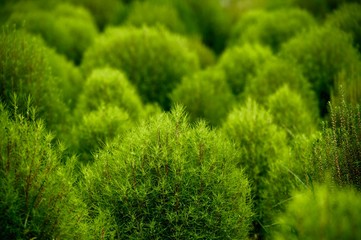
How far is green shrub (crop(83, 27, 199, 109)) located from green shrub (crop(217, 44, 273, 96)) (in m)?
2.42

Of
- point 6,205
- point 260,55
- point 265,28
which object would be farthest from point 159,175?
point 265,28

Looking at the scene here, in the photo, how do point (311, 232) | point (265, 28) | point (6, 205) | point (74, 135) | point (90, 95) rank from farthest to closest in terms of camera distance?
point (265, 28), point (90, 95), point (74, 135), point (6, 205), point (311, 232)

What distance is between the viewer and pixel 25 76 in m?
12.3

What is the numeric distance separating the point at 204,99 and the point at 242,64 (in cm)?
535

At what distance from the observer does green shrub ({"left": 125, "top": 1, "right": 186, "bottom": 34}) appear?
3103 cm

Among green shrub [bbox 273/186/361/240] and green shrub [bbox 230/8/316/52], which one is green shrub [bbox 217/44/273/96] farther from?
green shrub [bbox 273/186/361/240]

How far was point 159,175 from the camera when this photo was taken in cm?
733

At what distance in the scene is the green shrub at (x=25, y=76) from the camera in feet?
38.8

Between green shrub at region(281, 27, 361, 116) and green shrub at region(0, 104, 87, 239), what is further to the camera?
green shrub at region(281, 27, 361, 116)

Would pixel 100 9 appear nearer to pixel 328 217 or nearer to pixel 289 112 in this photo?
pixel 289 112

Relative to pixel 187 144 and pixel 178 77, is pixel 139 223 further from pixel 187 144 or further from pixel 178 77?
pixel 178 77

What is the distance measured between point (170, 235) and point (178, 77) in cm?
1478

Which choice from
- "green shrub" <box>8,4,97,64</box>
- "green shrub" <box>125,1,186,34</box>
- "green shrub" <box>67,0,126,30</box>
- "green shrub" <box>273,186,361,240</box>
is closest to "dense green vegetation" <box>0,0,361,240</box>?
"green shrub" <box>273,186,361,240</box>

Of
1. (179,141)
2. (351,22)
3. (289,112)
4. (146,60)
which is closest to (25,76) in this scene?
(179,141)
